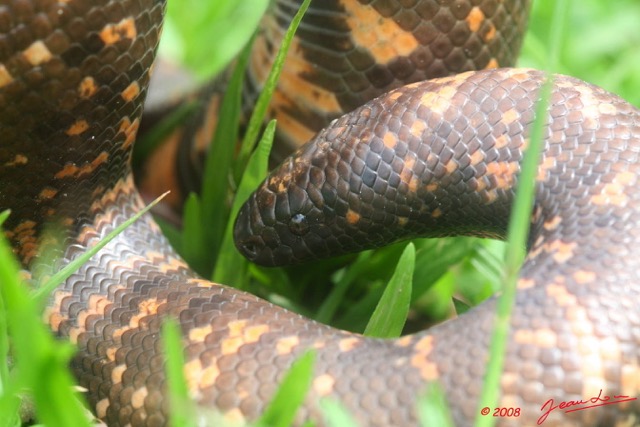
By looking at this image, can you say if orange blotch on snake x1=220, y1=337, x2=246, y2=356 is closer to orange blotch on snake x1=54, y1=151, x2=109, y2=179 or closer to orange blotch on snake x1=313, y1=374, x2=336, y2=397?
orange blotch on snake x1=313, y1=374, x2=336, y2=397

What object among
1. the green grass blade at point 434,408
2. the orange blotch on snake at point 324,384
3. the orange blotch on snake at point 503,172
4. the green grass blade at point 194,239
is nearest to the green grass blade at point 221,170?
the green grass blade at point 194,239

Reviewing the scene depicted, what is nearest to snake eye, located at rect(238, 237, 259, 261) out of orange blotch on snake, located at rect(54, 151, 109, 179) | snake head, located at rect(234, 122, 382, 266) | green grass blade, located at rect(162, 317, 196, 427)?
snake head, located at rect(234, 122, 382, 266)

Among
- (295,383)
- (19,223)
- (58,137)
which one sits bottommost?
(295,383)

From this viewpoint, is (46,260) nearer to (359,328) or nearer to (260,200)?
(260,200)

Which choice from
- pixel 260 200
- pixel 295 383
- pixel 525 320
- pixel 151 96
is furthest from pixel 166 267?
pixel 151 96

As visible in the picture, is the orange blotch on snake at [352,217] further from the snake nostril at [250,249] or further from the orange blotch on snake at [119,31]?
the orange blotch on snake at [119,31]

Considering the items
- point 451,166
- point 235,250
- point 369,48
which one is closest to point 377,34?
point 369,48

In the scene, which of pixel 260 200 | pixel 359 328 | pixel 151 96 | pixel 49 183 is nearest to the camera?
pixel 49 183
